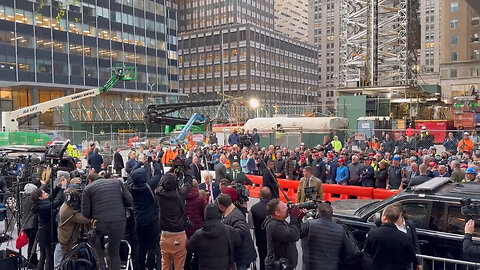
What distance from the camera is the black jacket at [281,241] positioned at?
207 inches

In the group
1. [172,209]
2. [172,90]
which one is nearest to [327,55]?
[172,90]

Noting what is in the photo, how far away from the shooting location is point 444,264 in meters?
5.64

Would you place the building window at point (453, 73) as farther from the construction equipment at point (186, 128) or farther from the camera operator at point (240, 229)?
the camera operator at point (240, 229)

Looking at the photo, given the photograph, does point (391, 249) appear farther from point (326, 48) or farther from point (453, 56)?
point (326, 48)

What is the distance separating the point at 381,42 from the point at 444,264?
44.4 metres

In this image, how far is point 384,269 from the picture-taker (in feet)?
16.8

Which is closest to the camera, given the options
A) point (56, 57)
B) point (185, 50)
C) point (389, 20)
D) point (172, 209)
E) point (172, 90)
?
point (172, 209)

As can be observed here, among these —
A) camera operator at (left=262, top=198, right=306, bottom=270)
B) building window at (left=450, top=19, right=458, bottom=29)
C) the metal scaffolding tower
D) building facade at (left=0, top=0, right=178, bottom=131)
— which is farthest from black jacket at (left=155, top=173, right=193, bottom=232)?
building window at (left=450, top=19, right=458, bottom=29)

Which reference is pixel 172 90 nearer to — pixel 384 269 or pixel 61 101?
pixel 61 101

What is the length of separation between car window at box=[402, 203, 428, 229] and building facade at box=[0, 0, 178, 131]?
46937mm

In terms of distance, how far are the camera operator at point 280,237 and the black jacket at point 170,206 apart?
1590mm

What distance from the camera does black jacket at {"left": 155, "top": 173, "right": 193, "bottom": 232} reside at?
20.9ft

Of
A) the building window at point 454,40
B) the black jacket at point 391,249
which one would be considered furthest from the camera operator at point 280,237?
the building window at point 454,40

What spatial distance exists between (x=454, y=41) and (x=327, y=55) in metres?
86.1
